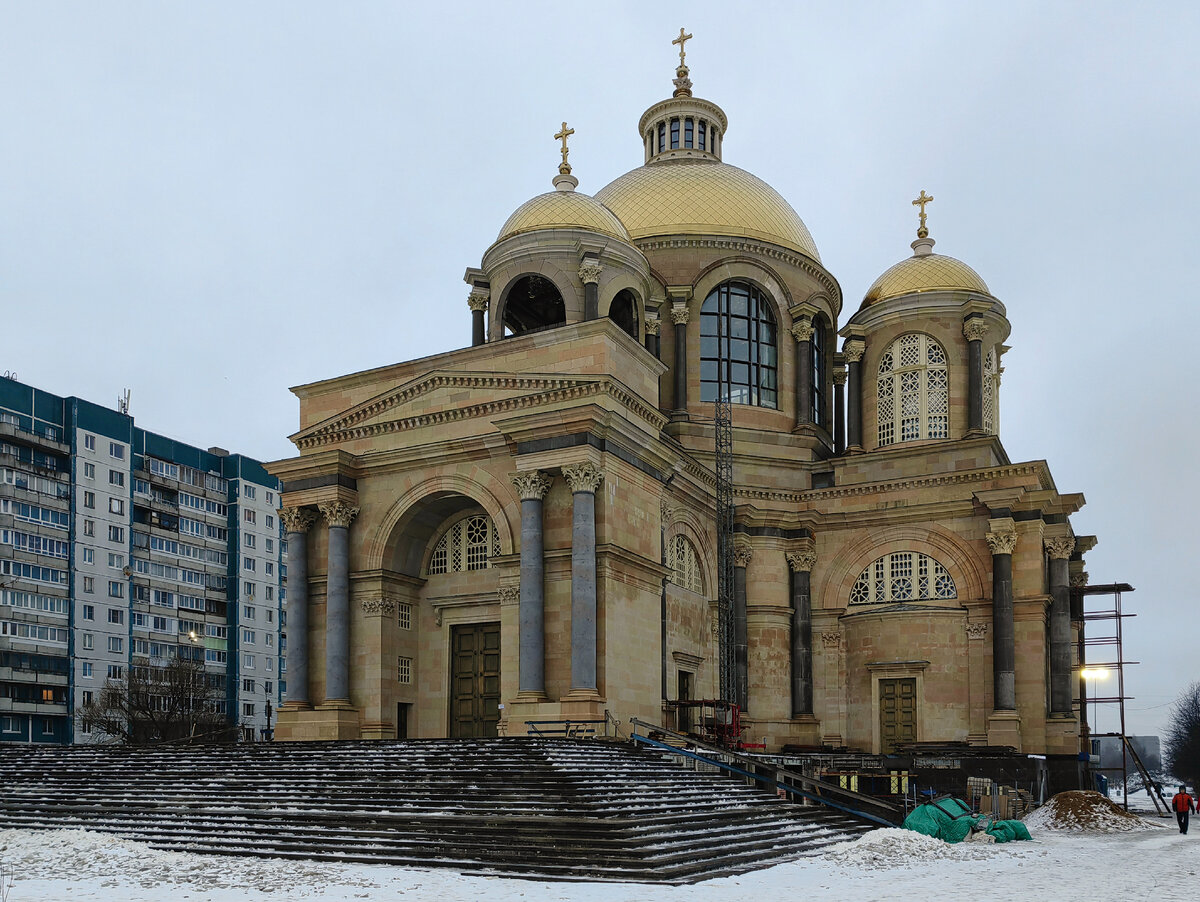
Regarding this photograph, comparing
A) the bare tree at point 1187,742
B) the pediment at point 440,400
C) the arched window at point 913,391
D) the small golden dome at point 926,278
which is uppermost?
the small golden dome at point 926,278

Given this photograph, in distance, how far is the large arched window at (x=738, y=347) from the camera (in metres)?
48.2

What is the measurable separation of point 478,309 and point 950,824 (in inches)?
937

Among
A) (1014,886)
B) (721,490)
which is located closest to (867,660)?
(721,490)

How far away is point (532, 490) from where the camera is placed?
108ft

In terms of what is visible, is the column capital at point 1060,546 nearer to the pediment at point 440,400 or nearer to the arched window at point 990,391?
the arched window at point 990,391

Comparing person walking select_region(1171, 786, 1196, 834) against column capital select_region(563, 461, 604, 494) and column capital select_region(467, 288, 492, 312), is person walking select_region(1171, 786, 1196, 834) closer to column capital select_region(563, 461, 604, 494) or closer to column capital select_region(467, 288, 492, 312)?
column capital select_region(563, 461, 604, 494)

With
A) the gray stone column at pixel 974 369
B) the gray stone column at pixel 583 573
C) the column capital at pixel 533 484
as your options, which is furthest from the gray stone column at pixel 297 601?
the gray stone column at pixel 974 369

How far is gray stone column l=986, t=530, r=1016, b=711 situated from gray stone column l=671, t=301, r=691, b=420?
486 inches

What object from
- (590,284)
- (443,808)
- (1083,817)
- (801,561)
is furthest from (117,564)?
(1083,817)

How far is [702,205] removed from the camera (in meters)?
49.4

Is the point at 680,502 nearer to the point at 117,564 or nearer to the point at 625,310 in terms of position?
the point at 625,310

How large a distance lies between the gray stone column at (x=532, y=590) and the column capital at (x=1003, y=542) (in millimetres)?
16513

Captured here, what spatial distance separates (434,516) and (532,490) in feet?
18.0

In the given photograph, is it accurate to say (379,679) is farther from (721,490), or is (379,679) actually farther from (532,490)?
(721,490)
